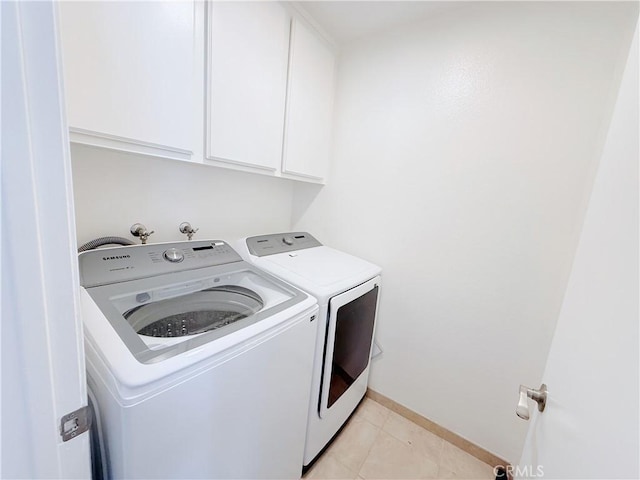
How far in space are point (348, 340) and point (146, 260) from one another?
1.13m

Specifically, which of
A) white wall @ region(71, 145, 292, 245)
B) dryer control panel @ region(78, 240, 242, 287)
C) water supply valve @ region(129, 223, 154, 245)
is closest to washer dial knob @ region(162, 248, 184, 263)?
dryer control panel @ region(78, 240, 242, 287)

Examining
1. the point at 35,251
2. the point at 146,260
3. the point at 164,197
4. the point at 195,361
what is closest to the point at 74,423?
the point at 195,361

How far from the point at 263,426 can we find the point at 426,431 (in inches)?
51.4

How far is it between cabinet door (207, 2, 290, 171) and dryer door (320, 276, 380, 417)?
2.97ft

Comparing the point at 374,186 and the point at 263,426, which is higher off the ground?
the point at 374,186

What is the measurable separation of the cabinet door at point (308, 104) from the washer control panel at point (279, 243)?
439mm

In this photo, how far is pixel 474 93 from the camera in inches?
55.8

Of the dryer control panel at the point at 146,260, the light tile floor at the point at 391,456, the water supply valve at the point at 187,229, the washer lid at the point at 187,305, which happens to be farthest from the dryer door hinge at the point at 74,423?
the light tile floor at the point at 391,456

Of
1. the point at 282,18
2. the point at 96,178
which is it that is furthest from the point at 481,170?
the point at 96,178

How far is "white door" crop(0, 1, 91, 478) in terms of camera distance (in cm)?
37

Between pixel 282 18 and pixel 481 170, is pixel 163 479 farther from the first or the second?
pixel 282 18

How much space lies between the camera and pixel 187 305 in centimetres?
114

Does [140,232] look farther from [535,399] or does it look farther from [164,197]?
[535,399]

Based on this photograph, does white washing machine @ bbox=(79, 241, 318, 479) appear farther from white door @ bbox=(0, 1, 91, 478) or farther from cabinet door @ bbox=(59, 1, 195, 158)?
cabinet door @ bbox=(59, 1, 195, 158)
